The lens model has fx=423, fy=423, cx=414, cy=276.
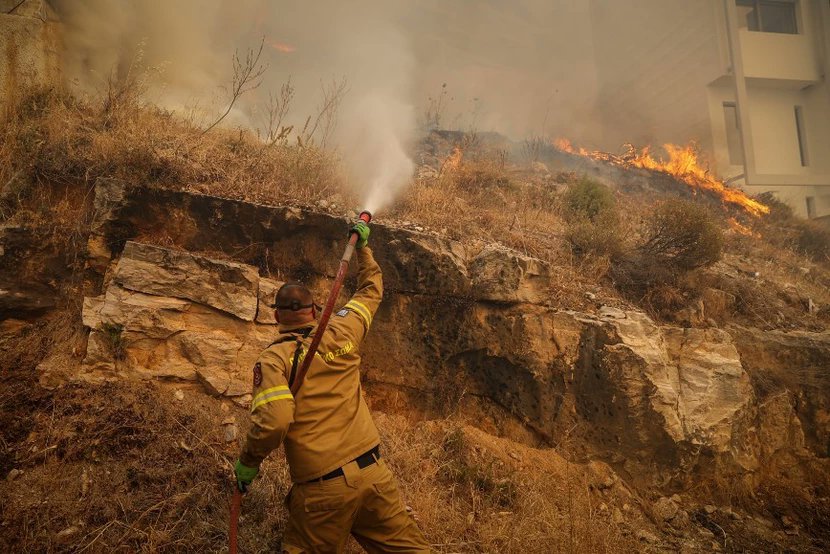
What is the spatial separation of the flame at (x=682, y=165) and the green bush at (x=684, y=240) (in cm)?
718

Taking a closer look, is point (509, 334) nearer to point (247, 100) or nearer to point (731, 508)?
point (731, 508)

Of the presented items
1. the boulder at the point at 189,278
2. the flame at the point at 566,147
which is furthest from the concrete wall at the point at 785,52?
the boulder at the point at 189,278

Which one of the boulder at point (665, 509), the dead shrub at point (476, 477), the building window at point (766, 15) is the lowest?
the boulder at point (665, 509)

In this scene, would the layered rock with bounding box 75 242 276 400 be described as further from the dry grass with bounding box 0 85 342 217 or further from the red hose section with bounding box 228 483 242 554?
the red hose section with bounding box 228 483 242 554

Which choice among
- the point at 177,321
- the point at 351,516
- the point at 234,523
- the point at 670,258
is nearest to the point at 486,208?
the point at 670,258

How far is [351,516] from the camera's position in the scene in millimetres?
2180

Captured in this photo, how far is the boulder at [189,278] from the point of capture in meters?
3.86

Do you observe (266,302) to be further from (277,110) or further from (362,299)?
(277,110)

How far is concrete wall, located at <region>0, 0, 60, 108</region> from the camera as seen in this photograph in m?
5.17

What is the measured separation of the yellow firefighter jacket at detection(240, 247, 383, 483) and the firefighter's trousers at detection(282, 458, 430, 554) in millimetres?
93

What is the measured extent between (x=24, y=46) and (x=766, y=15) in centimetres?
1796

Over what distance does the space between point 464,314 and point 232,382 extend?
2.34 meters

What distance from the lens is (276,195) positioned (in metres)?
4.69

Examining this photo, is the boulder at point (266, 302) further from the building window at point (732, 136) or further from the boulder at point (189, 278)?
the building window at point (732, 136)
